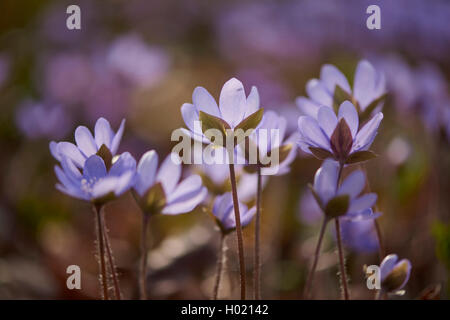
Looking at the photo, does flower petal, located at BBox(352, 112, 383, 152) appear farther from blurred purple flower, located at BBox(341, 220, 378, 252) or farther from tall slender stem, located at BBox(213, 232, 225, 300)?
blurred purple flower, located at BBox(341, 220, 378, 252)

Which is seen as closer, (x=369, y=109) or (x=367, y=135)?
(x=367, y=135)

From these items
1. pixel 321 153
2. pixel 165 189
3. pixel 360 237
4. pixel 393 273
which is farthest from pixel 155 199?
pixel 360 237

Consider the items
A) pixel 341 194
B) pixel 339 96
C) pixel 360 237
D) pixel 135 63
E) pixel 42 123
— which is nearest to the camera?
pixel 341 194

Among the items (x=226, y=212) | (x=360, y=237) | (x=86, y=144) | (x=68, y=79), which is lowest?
(x=360, y=237)

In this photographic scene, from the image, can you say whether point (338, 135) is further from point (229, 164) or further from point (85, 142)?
point (85, 142)

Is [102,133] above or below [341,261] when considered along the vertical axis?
above

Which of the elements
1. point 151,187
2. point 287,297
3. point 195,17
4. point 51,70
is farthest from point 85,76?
point 195,17

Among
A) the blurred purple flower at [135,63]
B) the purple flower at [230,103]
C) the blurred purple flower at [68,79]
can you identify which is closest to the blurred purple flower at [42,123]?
the blurred purple flower at [68,79]
